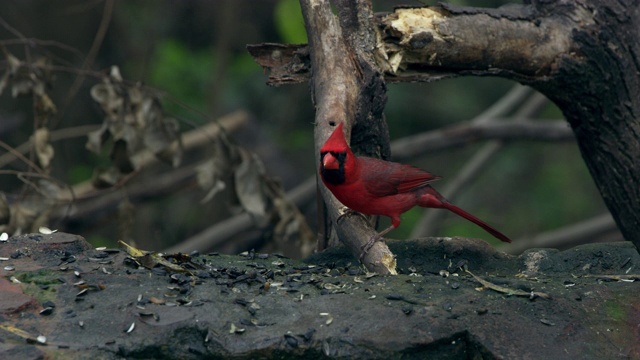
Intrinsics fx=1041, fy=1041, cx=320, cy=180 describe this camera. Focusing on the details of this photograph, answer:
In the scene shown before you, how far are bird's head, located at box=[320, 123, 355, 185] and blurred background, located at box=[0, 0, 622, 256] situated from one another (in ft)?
10.7

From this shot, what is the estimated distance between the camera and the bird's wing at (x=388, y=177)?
4094 mm

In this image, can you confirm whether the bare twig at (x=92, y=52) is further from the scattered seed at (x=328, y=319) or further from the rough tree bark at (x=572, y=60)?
the scattered seed at (x=328, y=319)

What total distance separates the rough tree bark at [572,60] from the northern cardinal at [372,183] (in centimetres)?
39

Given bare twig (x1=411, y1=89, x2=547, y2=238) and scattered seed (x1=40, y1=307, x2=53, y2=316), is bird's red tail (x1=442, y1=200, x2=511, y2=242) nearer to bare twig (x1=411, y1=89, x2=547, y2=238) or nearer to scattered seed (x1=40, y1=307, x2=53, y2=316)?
scattered seed (x1=40, y1=307, x2=53, y2=316)

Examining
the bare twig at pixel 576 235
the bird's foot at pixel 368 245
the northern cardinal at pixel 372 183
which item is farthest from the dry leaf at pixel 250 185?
the bare twig at pixel 576 235

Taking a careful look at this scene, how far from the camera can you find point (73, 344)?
105 inches

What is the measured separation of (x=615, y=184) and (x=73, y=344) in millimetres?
2767

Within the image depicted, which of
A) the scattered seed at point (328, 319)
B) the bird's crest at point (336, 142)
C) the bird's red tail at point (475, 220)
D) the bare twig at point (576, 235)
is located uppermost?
the bird's crest at point (336, 142)

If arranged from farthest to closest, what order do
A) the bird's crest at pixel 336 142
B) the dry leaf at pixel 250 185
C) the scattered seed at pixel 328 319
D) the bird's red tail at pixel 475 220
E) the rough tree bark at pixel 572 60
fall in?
the dry leaf at pixel 250 185
the bird's red tail at pixel 475 220
the rough tree bark at pixel 572 60
the bird's crest at pixel 336 142
the scattered seed at pixel 328 319

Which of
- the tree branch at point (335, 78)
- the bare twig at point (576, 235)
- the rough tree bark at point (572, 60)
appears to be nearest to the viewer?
the tree branch at point (335, 78)

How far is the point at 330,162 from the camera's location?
12.3 feet

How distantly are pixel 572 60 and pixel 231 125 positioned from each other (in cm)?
369

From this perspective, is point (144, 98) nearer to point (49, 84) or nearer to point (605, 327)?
point (49, 84)

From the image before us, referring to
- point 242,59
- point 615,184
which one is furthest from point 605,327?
point 242,59
